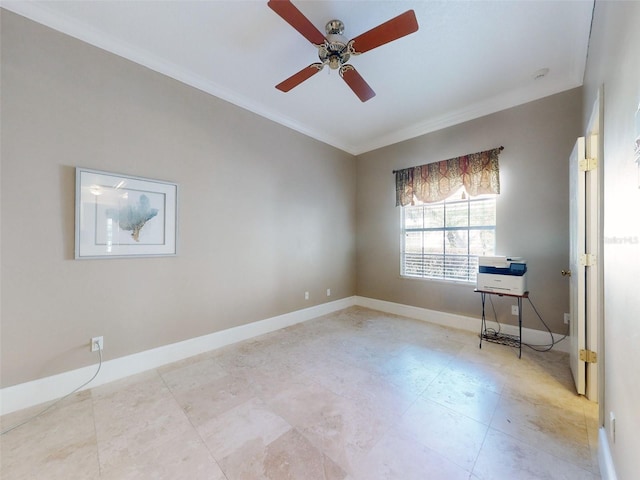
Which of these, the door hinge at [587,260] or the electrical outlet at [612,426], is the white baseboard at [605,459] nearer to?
the electrical outlet at [612,426]

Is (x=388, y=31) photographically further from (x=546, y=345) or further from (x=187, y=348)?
(x=546, y=345)

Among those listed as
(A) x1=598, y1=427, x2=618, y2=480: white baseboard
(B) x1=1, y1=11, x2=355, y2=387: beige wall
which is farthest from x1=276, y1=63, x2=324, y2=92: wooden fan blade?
(A) x1=598, y1=427, x2=618, y2=480: white baseboard

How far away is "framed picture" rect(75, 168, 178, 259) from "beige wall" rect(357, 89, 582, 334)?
11.3 ft

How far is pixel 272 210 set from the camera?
3471 mm

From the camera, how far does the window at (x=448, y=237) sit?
3312 mm

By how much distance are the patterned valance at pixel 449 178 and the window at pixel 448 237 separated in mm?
147

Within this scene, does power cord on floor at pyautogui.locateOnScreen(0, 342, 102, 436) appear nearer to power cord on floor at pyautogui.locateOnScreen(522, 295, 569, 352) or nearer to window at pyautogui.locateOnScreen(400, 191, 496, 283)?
window at pyautogui.locateOnScreen(400, 191, 496, 283)

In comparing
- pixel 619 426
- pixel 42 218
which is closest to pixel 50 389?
pixel 42 218

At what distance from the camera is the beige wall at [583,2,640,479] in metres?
0.92

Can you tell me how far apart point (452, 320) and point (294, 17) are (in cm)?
379

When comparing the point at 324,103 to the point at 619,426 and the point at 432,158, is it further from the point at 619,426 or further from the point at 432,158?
the point at 619,426

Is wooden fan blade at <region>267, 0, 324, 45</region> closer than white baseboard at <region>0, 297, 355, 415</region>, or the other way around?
wooden fan blade at <region>267, 0, 324, 45</region>

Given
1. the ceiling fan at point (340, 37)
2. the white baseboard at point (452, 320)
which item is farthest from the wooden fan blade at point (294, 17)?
the white baseboard at point (452, 320)

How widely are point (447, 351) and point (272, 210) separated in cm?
275
